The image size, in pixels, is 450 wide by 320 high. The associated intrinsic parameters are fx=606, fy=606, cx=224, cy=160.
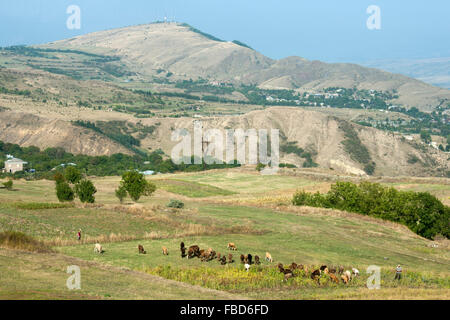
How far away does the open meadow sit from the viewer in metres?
33.1

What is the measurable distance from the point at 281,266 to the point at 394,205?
4171 centimetres

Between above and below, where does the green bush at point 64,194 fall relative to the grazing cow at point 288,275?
above

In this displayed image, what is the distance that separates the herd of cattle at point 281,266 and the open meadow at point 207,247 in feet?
1.25

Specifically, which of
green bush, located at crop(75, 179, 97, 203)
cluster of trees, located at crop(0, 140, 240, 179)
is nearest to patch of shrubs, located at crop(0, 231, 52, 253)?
green bush, located at crop(75, 179, 97, 203)

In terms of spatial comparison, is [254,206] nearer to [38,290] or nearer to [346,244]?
[346,244]

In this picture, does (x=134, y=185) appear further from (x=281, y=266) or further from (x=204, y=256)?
(x=281, y=266)

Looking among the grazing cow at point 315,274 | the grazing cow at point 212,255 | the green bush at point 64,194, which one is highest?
the green bush at point 64,194

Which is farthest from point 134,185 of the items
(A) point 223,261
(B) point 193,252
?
(A) point 223,261

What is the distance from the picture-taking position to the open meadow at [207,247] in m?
33.1

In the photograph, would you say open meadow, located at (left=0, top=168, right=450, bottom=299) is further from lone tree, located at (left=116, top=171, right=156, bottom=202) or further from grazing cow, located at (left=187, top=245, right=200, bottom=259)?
lone tree, located at (left=116, top=171, right=156, bottom=202)

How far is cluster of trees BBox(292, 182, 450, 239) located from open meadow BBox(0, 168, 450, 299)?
2736 mm
